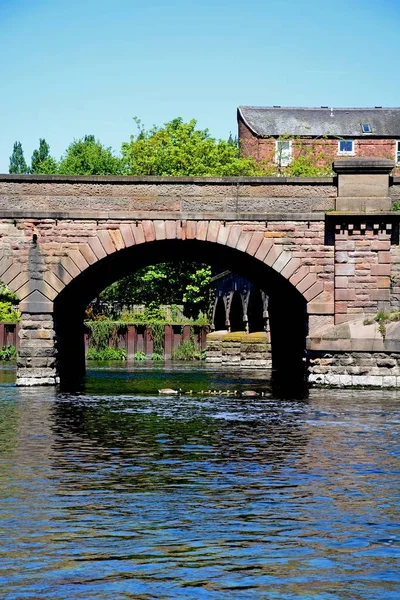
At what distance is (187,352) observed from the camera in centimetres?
6656

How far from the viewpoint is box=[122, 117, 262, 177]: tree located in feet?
211

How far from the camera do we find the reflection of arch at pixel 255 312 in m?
60.2

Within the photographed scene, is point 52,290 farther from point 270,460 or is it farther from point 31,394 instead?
point 270,460

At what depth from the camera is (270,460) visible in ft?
48.7

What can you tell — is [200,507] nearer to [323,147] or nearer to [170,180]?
[170,180]

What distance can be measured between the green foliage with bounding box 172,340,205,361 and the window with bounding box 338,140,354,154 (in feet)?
49.0

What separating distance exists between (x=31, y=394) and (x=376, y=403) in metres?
8.34

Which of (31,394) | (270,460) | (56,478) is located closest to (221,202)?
(31,394)

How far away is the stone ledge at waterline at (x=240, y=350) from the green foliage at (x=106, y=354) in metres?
5.79

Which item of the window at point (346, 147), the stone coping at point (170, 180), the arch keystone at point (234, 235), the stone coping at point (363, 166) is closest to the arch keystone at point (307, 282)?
the arch keystone at point (234, 235)

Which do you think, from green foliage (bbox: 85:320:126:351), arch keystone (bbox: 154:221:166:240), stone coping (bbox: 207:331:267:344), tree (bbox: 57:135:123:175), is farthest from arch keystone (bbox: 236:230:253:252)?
tree (bbox: 57:135:123:175)

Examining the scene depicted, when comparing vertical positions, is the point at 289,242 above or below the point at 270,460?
above

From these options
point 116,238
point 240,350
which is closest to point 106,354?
point 240,350

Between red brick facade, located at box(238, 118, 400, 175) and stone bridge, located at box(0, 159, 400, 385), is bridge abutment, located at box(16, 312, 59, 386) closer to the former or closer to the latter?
stone bridge, located at box(0, 159, 400, 385)
